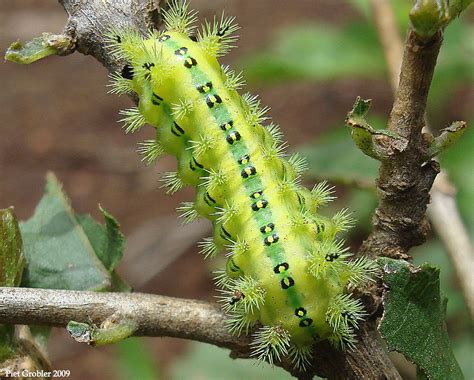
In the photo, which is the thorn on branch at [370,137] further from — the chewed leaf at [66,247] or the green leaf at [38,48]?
the chewed leaf at [66,247]

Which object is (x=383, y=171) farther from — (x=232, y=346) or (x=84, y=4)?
(x=84, y=4)

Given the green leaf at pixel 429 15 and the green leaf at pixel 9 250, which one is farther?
the green leaf at pixel 9 250

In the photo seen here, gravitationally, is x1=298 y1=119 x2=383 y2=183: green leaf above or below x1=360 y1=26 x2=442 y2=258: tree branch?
above

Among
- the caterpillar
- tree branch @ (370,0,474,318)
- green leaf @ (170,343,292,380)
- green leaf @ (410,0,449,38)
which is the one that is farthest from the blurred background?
green leaf @ (410,0,449,38)

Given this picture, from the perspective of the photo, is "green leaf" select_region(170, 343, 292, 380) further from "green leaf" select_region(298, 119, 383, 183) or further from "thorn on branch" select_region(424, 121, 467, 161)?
"thorn on branch" select_region(424, 121, 467, 161)

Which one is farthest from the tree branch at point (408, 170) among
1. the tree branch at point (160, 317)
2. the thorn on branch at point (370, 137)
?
the tree branch at point (160, 317)
